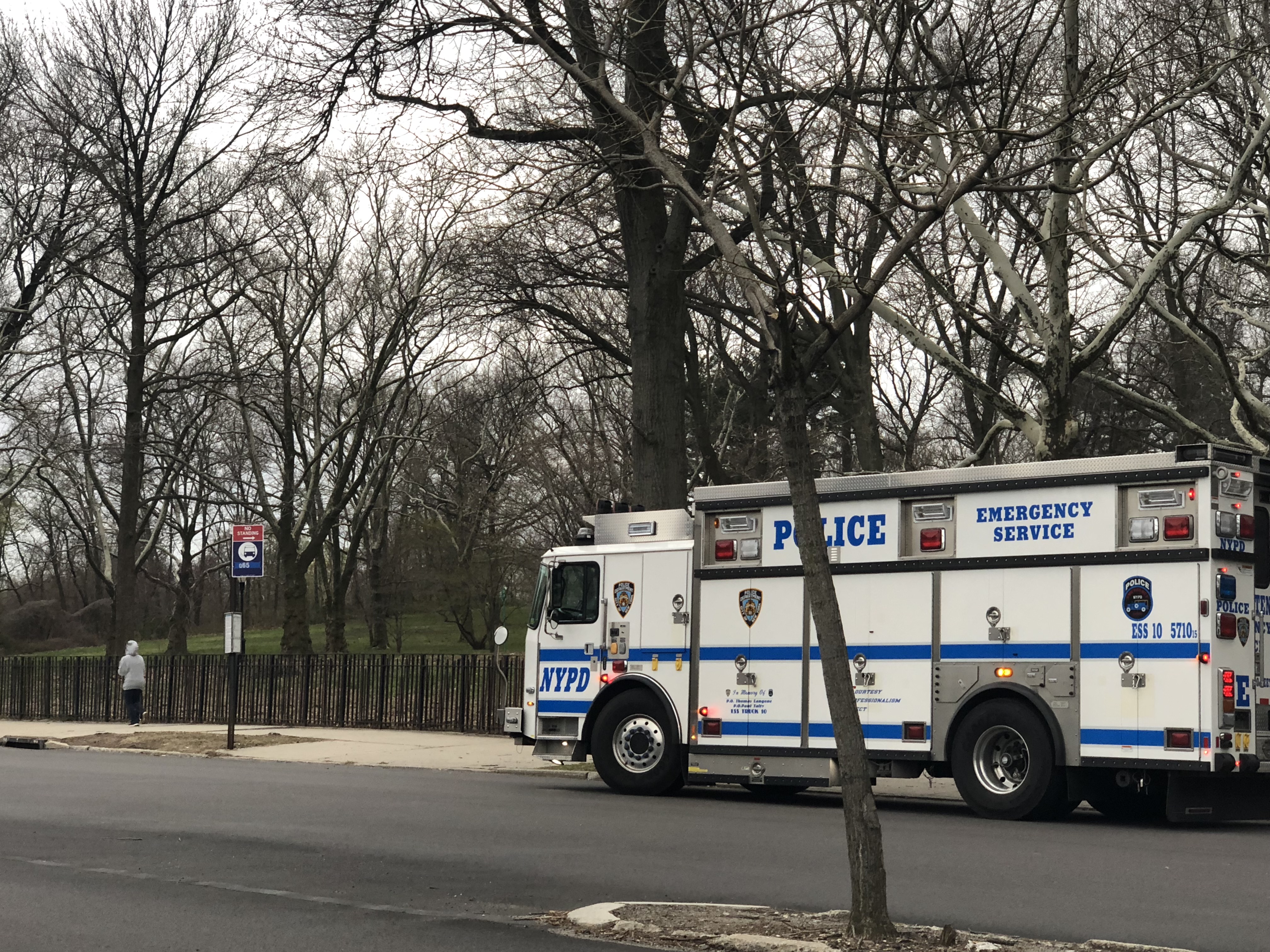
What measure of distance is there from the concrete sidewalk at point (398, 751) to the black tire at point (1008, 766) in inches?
91.2

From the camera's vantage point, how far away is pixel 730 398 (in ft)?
125

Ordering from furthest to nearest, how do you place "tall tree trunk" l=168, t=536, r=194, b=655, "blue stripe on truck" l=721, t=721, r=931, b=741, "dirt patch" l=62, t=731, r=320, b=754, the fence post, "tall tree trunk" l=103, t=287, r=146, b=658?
"tall tree trunk" l=168, t=536, r=194, b=655, "tall tree trunk" l=103, t=287, r=146, b=658, the fence post, "dirt patch" l=62, t=731, r=320, b=754, "blue stripe on truck" l=721, t=721, r=931, b=741

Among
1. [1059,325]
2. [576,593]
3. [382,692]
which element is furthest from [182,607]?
[1059,325]

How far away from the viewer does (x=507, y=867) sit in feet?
34.1

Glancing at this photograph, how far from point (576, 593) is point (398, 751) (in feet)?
21.7

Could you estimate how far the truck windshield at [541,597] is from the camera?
17.7 meters

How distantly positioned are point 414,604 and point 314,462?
24.8 m

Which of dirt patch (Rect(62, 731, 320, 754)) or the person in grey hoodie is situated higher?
the person in grey hoodie

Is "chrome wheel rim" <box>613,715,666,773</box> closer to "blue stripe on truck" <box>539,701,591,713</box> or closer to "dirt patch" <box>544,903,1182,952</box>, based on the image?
"blue stripe on truck" <box>539,701,591,713</box>

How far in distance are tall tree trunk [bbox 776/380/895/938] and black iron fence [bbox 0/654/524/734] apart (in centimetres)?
1376

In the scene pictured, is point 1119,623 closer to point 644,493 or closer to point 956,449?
point 644,493

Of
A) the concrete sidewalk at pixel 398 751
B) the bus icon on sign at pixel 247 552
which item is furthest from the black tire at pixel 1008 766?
the bus icon on sign at pixel 247 552

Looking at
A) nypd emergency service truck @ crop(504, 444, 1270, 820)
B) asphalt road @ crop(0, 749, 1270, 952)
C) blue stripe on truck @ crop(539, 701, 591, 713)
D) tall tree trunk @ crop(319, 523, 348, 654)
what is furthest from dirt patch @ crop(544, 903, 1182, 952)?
tall tree trunk @ crop(319, 523, 348, 654)

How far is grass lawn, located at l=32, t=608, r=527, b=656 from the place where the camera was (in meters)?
60.8
